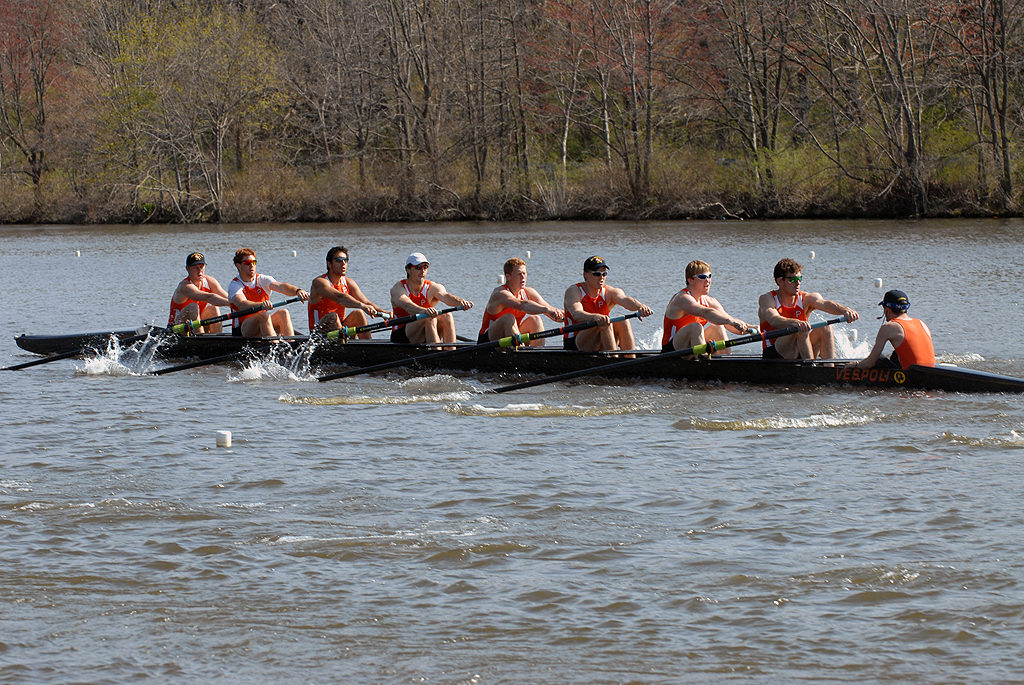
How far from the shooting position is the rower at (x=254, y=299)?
14.5 meters

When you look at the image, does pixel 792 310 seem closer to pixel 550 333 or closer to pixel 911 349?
pixel 911 349

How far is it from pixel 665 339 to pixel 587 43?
1197 inches

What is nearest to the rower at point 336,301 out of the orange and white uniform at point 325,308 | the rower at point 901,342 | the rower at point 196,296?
the orange and white uniform at point 325,308

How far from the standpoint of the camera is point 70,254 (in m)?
34.6

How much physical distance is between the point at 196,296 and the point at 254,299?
69 centimetres

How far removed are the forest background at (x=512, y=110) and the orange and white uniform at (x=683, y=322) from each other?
24361 mm

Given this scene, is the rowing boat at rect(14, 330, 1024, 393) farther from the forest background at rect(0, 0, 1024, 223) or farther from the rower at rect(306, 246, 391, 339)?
the forest background at rect(0, 0, 1024, 223)

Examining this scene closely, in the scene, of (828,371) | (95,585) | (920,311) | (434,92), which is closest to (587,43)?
(434,92)

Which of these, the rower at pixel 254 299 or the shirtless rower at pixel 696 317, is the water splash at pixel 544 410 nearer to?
the shirtless rower at pixel 696 317

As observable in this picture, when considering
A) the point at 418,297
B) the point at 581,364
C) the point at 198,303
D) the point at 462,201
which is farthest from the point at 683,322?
the point at 462,201

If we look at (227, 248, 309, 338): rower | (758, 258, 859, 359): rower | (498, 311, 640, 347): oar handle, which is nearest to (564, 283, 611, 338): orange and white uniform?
(498, 311, 640, 347): oar handle

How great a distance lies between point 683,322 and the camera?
39.5ft

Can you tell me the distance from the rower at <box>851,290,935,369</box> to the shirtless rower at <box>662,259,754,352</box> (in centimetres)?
125

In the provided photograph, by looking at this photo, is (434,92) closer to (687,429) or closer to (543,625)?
(687,429)
